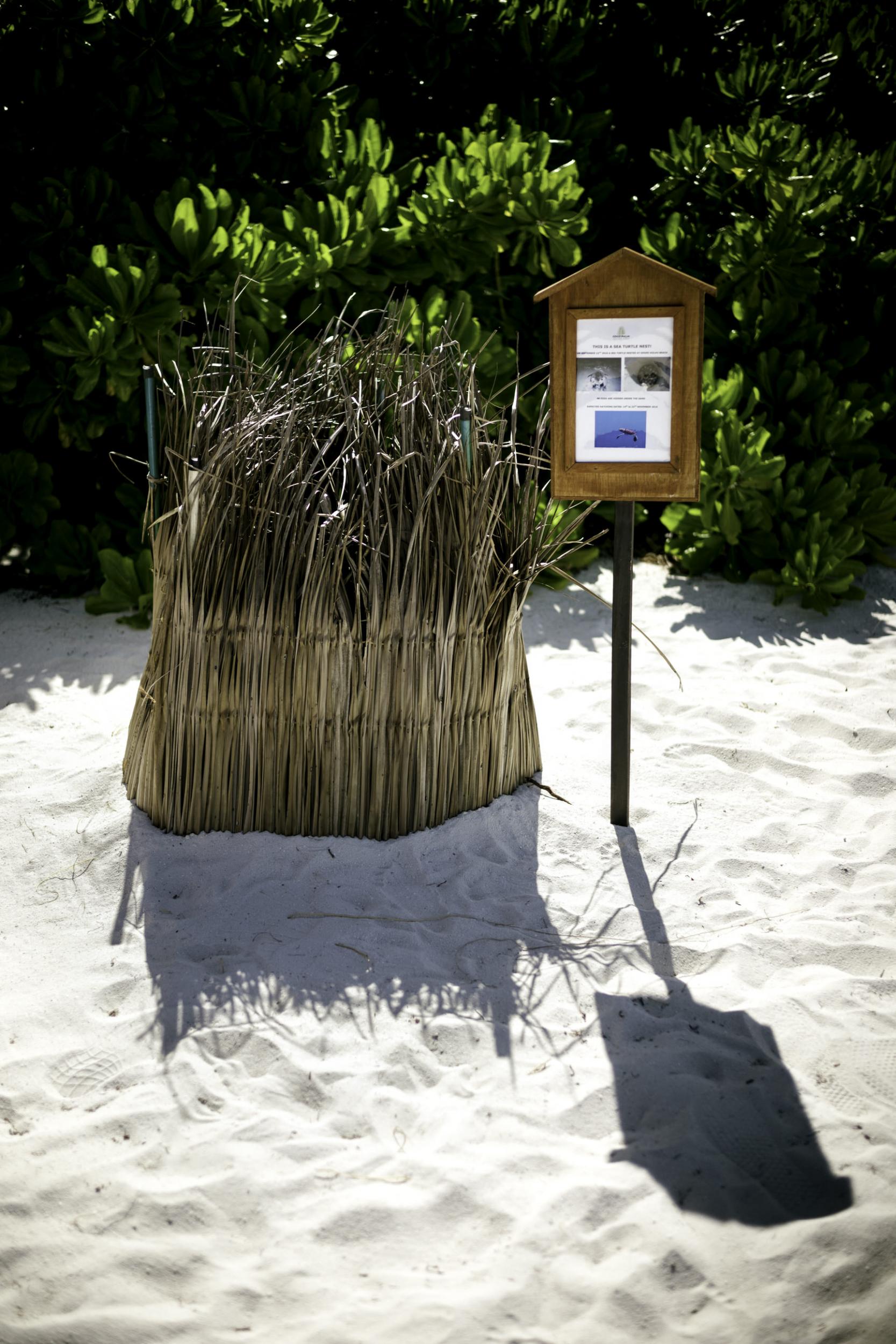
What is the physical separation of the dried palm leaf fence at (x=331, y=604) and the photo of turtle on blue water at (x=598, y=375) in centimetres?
15

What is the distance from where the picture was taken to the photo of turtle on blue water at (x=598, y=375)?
234 cm

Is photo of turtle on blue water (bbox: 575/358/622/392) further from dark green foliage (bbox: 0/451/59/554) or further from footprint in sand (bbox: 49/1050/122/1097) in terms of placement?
dark green foliage (bbox: 0/451/59/554)

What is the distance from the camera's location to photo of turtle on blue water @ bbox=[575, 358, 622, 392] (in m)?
2.34

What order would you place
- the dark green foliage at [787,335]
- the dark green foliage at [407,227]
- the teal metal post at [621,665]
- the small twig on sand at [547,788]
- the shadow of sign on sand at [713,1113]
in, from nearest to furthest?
1. the shadow of sign on sand at [713,1113]
2. the teal metal post at [621,665]
3. the small twig on sand at [547,788]
4. the dark green foliage at [407,227]
5. the dark green foliage at [787,335]

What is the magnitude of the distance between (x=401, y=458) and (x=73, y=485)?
2.58 metres

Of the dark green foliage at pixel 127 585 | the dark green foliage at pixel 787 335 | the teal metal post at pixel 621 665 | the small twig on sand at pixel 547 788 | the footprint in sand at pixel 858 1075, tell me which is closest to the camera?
the footprint in sand at pixel 858 1075

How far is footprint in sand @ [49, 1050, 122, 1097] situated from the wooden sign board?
1495 mm

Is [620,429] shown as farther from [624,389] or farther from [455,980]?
[455,980]

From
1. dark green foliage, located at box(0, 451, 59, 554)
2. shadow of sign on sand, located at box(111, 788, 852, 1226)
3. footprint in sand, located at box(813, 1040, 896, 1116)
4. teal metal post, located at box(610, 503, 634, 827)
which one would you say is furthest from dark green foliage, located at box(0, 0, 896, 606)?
footprint in sand, located at box(813, 1040, 896, 1116)

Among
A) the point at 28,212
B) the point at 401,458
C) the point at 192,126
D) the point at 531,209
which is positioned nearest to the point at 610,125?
the point at 531,209

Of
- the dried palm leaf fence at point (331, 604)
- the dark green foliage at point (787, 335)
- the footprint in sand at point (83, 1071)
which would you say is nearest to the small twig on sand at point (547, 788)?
the dried palm leaf fence at point (331, 604)

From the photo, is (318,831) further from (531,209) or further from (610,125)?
(610,125)

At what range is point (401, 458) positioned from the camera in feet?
7.29

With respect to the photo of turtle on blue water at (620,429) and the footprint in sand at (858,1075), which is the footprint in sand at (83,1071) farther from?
the photo of turtle on blue water at (620,429)
